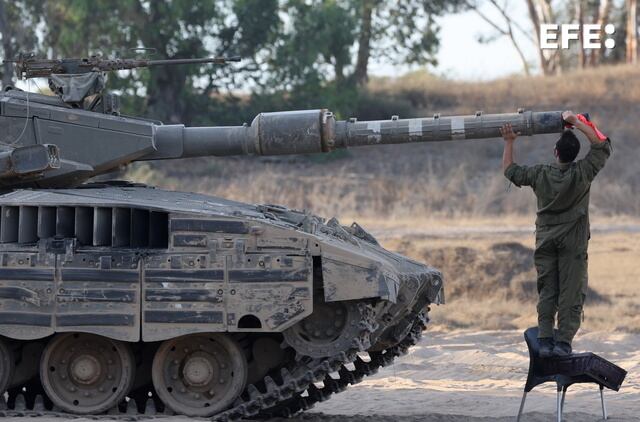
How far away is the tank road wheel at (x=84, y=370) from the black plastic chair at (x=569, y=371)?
353 centimetres

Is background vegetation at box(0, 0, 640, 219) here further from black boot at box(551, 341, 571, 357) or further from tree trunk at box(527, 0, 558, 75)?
black boot at box(551, 341, 571, 357)

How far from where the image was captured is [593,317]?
21.0 m

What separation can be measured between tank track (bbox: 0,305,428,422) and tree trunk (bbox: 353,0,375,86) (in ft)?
109

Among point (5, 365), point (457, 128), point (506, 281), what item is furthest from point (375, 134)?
point (506, 281)

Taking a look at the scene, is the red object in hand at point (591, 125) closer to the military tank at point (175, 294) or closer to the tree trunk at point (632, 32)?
the military tank at point (175, 294)

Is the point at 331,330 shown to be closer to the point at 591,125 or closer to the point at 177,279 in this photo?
the point at 177,279

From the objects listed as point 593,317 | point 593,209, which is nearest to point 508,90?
point 593,209

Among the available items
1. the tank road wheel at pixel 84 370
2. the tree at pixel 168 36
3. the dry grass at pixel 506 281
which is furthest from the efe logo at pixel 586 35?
the tank road wheel at pixel 84 370

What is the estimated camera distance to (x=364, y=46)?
4622cm

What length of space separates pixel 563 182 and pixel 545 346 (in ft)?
4.60

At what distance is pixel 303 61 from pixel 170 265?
27.4 metres

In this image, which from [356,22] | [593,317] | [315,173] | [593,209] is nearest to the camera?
[593,317]

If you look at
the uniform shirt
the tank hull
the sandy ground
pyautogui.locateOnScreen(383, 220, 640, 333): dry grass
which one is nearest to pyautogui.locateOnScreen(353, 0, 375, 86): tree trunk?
pyautogui.locateOnScreen(383, 220, 640, 333): dry grass

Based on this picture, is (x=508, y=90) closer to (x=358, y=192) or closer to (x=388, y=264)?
(x=358, y=192)
